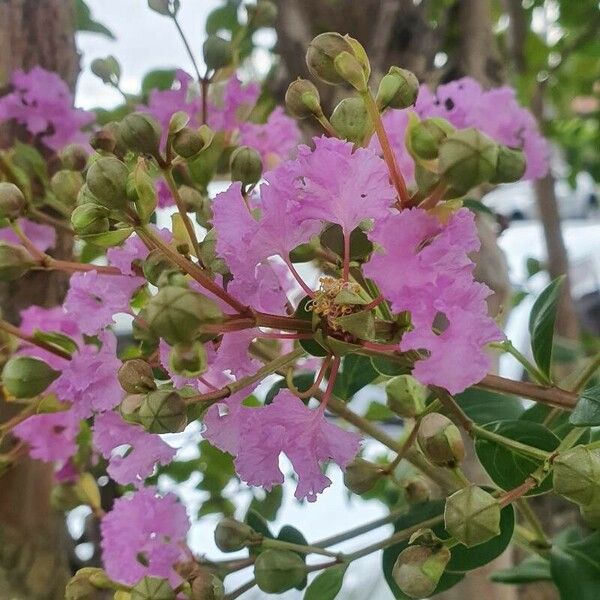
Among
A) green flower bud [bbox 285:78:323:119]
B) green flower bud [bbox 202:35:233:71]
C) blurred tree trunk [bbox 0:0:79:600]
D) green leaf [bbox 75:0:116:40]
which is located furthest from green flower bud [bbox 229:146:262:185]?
green leaf [bbox 75:0:116:40]

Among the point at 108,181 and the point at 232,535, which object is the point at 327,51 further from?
the point at 232,535

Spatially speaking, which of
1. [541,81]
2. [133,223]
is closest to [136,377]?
[133,223]

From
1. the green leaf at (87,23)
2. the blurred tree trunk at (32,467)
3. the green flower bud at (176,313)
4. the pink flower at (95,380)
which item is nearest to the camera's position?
the green flower bud at (176,313)

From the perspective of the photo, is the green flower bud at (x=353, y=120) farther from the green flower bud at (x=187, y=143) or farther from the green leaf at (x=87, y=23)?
the green leaf at (x=87, y=23)

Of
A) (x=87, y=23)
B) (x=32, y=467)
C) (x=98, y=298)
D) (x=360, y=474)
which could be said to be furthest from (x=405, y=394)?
(x=87, y=23)

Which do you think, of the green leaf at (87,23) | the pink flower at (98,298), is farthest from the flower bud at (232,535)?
the green leaf at (87,23)

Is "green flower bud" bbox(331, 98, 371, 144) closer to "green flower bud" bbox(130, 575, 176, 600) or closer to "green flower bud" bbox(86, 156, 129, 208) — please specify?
"green flower bud" bbox(86, 156, 129, 208)

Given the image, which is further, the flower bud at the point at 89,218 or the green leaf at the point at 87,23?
the green leaf at the point at 87,23
